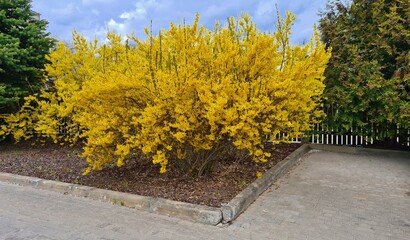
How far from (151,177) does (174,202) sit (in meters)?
1.45

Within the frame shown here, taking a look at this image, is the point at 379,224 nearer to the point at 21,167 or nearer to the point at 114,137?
the point at 114,137

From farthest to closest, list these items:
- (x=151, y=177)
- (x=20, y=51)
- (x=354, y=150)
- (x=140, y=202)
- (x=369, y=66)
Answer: (x=354, y=150)
(x=20, y=51)
(x=369, y=66)
(x=151, y=177)
(x=140, y=202)

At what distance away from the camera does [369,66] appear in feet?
25.1

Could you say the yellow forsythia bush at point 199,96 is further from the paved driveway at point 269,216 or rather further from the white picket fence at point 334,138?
the white picket fence at point 334,138

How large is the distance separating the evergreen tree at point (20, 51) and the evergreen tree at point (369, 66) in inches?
318

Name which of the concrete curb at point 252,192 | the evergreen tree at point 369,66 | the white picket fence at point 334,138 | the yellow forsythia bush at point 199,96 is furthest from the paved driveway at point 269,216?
the white picket fence at point 334,138

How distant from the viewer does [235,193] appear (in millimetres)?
4496

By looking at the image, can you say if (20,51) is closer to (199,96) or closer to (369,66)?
(199,96)

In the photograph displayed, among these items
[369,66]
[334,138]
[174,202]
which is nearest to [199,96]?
[174,202]

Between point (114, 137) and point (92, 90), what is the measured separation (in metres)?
0.77

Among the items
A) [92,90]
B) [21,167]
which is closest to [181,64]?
[92,90]

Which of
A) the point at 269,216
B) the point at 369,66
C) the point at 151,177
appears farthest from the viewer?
the point at 369,66

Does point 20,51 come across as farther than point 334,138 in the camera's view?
No

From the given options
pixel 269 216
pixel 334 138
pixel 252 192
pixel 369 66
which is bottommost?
pixel 269 216
